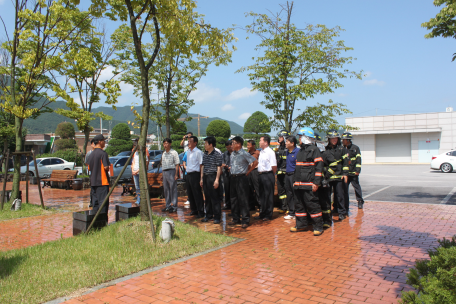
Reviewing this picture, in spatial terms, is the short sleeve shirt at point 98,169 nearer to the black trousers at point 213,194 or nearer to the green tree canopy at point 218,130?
the black trousers at point 213,194

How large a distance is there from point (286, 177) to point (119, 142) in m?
41.9

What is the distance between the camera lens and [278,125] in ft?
35.7

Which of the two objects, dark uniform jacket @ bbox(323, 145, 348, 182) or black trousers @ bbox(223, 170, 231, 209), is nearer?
dark uniform jacket @ bbox(323, 145, 348, 182)

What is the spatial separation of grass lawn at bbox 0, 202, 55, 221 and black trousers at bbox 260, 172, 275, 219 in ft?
19.6

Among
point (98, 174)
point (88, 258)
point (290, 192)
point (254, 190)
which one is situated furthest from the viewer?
point (254, 190)

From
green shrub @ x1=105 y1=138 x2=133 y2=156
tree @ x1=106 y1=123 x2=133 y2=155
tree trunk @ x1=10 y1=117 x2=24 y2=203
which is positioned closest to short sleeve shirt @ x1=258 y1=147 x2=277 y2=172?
tree trunk @ x1=10 y1=117 x2=24 y2=203

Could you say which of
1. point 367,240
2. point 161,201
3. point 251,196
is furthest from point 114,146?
point 367,240

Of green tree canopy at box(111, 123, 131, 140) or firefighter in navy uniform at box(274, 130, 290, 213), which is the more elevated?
green tree canopy at box(111, 123, 131, 140)

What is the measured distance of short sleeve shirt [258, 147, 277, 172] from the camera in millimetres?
7917

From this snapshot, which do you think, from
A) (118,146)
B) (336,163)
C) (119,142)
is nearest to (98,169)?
(336,163)

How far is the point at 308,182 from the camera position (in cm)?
672

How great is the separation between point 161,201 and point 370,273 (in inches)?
318

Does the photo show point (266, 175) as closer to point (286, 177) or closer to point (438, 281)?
point (286, 177)

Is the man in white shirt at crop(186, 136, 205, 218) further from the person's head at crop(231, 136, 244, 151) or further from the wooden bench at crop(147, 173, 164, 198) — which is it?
the wooden bench at crop(147, 173, 164, 198)
